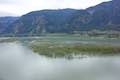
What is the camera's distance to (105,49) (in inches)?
2773

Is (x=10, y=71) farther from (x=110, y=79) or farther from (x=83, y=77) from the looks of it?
(x=110, y=79)

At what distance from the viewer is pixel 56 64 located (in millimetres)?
50750

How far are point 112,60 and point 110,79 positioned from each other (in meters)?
19.8

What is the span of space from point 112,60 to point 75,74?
1719 centimetres

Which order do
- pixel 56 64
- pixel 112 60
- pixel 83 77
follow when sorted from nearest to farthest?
pixel 83 77 → pixel 56 64 → pixel 112 60

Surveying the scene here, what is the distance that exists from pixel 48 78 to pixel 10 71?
11.2 m

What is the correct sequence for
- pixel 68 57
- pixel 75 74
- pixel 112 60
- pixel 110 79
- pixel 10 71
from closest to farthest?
pixel 110 79, pixel 75 74, pixel 10 71, pixel 112 60, pixel 68 57

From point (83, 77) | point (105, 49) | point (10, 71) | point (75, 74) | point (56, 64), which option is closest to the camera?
point (83, 77)

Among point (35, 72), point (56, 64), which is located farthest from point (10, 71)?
point (56, 64)

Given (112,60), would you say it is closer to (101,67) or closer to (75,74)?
(101,67)

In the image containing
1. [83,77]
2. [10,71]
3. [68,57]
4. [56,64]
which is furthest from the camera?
[68,57]

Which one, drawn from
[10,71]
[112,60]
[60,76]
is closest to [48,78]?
[60,76]

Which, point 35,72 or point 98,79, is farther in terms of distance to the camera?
point 35,72

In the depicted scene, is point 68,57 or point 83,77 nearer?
point 83,77
